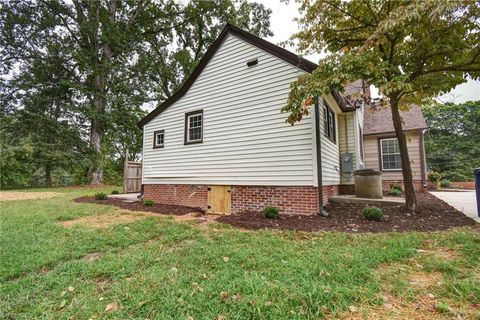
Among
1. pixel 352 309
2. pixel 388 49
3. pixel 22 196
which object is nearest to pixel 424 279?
pixel 352 309

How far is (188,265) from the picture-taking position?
3127mm

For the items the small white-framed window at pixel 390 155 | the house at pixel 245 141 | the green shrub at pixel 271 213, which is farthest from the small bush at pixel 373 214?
the small white-framed window at pixel 390 155

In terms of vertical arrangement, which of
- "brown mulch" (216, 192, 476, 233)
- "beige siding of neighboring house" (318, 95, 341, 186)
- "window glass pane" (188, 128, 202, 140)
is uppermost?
"window glass pane" (188, 128, 202, 140)

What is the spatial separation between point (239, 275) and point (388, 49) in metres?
6.75

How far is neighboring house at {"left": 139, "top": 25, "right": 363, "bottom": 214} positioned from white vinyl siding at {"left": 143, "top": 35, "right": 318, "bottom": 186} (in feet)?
0.09

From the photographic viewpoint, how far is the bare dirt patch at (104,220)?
5.55 m

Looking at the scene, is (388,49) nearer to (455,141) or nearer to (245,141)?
(245,141)

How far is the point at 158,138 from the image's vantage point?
9492mm

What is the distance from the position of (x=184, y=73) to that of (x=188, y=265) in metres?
20.6

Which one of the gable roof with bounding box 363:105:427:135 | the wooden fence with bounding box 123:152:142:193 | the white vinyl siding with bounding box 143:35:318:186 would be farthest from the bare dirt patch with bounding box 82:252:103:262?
the gable roof with bounding box 363:105:427:135

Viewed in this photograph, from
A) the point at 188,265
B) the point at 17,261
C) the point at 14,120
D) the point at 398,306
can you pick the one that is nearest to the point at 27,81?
the point at 14,120

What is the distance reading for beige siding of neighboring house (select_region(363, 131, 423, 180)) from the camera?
37.1ft

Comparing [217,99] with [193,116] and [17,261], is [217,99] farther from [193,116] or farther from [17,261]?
[17,261]

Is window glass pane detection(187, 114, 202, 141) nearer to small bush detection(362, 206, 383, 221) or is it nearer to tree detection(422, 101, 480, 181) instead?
small bush detection(362, 206, 383, 221)
